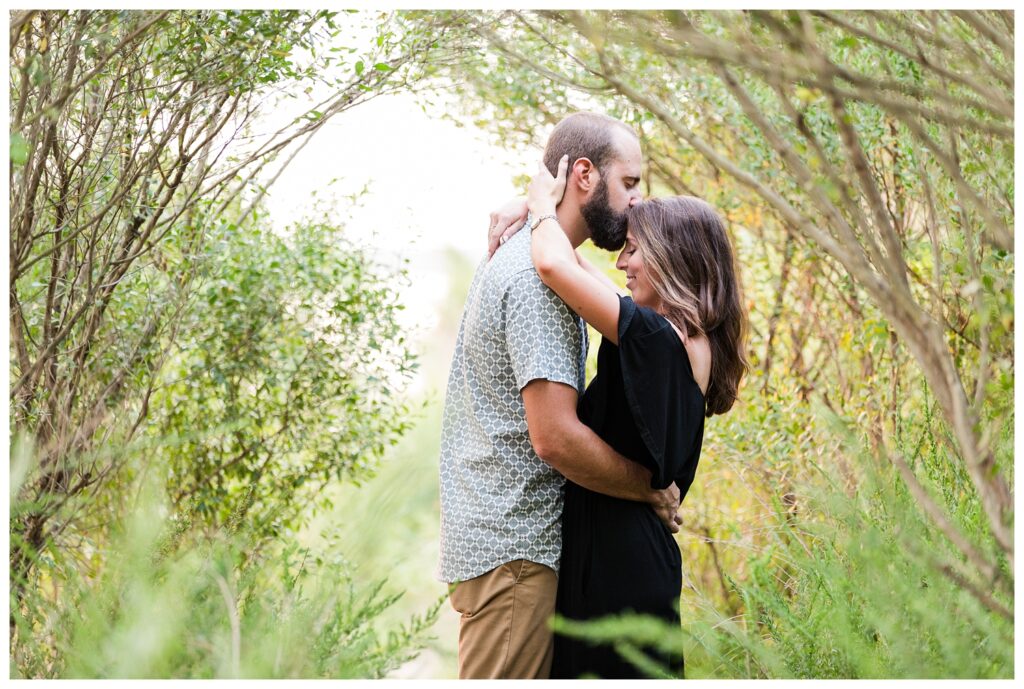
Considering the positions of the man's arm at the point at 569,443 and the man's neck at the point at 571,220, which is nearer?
the man's arm at the point at 569,443

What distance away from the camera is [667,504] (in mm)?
2158

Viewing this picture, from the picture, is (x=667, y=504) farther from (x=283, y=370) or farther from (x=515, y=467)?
(x=283, y=370)

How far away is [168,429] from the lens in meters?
3.51

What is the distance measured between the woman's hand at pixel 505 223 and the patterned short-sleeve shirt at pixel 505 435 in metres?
0.12

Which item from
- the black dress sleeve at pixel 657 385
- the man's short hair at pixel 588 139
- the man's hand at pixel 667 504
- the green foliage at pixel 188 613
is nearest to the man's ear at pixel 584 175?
the man's short hair at pixel 588 139

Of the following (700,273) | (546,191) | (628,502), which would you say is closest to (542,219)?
(546,191)

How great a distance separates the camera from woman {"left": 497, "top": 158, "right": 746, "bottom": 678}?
199 cm

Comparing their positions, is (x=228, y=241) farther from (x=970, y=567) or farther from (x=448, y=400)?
(x=970, y=567)

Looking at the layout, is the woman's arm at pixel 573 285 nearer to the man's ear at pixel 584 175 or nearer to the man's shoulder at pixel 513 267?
the man's shoulder at pixel 513 267

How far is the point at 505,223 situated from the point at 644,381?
588mm

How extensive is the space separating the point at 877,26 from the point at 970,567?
52.1 inches

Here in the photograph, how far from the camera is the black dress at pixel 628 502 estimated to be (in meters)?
1.99

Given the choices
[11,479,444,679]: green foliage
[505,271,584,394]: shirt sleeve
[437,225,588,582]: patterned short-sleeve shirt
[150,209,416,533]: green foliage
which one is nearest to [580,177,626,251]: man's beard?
[437,225,588,582]: patterned short-sleeve shirt

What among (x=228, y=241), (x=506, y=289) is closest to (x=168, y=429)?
(x=228, y=241)
